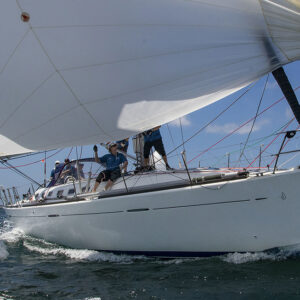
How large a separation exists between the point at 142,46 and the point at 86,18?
74 cm

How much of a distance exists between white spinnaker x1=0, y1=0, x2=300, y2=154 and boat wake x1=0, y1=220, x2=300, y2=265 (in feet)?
7.51

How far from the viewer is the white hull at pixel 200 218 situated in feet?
13.1

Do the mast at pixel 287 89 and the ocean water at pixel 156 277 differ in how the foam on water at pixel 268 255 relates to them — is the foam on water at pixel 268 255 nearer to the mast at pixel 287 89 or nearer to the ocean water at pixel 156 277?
the ocean water at pixel 156 277

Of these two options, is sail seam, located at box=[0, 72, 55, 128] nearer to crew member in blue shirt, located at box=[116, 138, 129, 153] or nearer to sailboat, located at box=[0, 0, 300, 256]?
sailboat, located at box=[0, 0, 300, 256]

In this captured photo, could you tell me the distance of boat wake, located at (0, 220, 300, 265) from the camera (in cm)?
412

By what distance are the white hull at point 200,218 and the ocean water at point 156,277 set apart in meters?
0.21

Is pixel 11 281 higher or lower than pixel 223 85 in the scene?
Answer: lower

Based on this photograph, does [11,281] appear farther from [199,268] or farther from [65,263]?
[199,268]

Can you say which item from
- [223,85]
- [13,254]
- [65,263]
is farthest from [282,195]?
[13,254]

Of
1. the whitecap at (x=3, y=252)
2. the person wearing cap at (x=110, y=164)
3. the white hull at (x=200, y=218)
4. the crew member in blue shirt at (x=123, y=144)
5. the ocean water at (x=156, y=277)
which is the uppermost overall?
the crew member in blue shirt at (x=123, y=144)

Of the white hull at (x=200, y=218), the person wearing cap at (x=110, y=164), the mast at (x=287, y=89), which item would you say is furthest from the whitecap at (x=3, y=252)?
the mast at (x=287, y=89)

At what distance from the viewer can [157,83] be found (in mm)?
3992

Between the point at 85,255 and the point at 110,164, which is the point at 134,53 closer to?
the point at 110,164

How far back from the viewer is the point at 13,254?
21.8 feet
